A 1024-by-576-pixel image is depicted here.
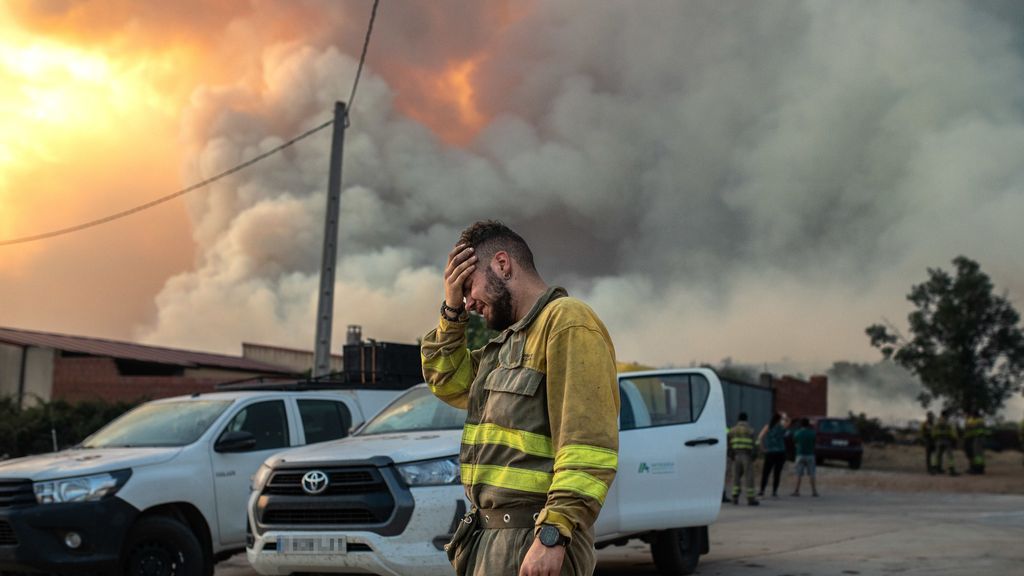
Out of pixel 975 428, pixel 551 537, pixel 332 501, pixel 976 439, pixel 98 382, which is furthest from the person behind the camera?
pixel 98 382

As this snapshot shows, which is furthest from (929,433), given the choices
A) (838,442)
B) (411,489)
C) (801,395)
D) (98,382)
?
(411,489)

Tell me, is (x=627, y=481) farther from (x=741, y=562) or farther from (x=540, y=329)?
(x=540, y=329)

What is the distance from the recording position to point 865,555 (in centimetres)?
1170

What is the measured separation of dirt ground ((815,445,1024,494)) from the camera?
26.0 meters

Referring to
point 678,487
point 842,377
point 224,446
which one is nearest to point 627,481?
point 678,487

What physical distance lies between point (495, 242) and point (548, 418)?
606 millimetres

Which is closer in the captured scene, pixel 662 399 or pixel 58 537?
pixel 58 537

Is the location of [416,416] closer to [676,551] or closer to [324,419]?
[324,419]

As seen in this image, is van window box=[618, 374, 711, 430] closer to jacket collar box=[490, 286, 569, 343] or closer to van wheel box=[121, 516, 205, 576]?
van wheel box=[121, 516, 205, 576]

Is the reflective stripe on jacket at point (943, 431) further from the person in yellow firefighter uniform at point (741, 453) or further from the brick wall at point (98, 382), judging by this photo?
the brick wall at point (98, 382)

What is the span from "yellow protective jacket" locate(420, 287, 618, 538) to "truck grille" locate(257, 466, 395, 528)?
13.0 feet

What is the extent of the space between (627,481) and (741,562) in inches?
112

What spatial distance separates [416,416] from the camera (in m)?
9.16

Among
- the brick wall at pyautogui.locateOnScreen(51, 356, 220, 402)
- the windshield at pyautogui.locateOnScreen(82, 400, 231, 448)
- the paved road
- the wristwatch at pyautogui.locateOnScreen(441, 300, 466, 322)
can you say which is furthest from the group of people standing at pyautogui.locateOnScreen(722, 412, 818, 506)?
the wristwatch at pyautogui.locateOnScreen(441, 300, 466, 322)
